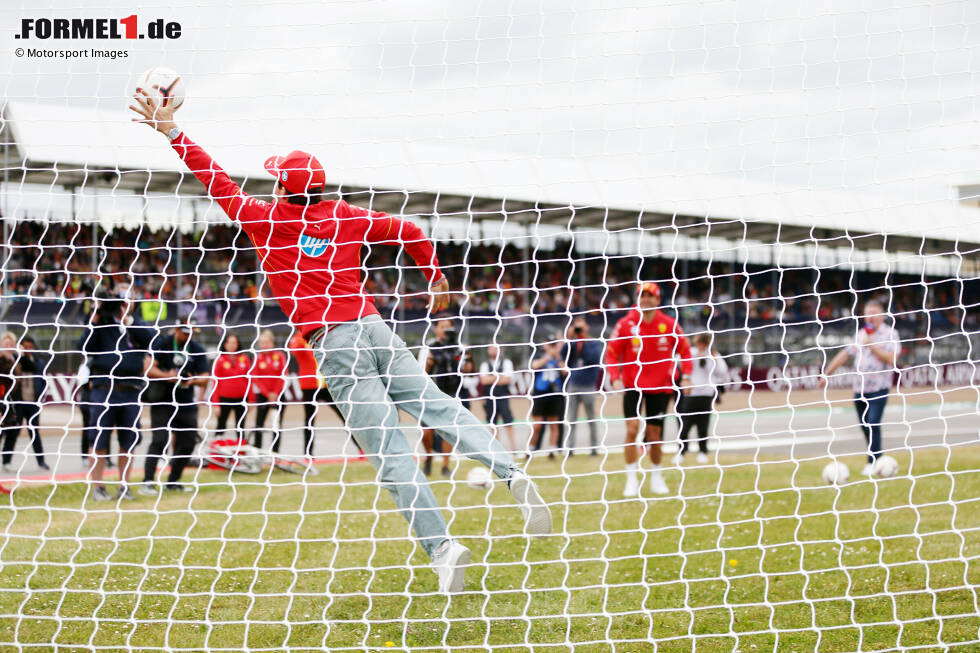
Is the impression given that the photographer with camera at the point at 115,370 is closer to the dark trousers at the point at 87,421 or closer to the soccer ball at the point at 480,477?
the dark trousers at the point at 87,421

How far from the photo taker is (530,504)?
13.6 feet

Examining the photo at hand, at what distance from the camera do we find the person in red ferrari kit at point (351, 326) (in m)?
4.18

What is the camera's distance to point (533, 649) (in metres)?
3.81

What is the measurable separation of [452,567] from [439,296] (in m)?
1.33

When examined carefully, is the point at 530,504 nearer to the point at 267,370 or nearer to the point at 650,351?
the point at 650,351

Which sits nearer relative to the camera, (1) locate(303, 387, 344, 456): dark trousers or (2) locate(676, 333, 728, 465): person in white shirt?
(1) locate(303, 387, 344, 456): dark trousers

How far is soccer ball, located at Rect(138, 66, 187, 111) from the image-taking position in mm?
4336

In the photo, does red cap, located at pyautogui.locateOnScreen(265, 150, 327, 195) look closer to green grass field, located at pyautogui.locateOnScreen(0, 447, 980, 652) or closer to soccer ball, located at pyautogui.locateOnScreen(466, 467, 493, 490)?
green grass field, located at pyautogui.locateOnScreen(0, 447, 980, 652)


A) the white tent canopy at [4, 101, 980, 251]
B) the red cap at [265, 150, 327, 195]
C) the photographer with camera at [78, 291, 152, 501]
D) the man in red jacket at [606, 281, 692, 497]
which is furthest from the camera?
the man in red jacket at [606, 281, 692, 497]

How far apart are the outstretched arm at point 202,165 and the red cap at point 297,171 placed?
17 centimetres

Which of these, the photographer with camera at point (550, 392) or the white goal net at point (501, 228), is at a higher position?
the white goal net at point (501, 228)

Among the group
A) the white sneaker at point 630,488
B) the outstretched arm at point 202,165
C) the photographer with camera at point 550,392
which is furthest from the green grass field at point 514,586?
the photographer with camera at point 550,392

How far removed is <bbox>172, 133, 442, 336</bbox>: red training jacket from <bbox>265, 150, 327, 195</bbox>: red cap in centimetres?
11

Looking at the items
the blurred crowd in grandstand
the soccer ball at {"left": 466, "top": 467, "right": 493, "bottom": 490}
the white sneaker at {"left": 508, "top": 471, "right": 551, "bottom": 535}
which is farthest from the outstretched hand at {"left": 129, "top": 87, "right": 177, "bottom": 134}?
the blurred crowd in grandstand
